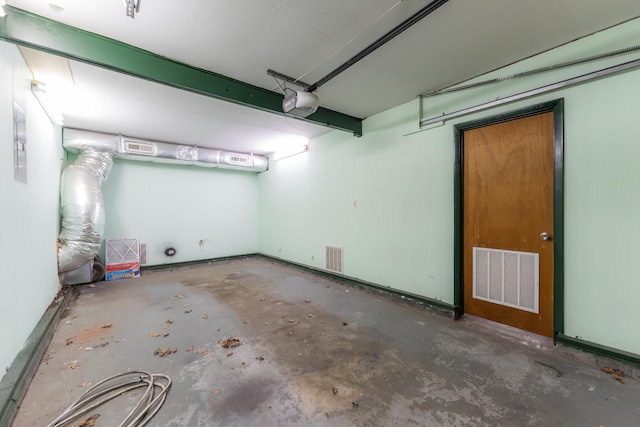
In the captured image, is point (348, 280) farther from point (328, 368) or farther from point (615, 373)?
point (615, 373)

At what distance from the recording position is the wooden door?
2406mm

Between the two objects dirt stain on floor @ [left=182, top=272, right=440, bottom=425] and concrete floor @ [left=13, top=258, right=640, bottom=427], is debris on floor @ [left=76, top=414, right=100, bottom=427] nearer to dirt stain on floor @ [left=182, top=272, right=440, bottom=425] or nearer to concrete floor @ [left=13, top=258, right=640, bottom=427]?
concrete floor @ [left=13, top=258, right=640, bottom=427]

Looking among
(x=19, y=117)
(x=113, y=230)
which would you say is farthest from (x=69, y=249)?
(x=19, y=117)

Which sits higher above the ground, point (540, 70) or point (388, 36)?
point (388, 36)

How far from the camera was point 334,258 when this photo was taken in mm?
4609

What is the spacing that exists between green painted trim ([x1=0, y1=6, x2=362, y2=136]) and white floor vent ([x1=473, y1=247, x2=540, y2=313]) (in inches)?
115

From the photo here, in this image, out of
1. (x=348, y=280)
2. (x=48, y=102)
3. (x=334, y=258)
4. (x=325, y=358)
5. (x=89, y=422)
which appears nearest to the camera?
(x=89, y=422)

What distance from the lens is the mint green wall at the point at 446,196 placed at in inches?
79.4

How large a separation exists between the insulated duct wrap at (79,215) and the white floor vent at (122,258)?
848 millimetres

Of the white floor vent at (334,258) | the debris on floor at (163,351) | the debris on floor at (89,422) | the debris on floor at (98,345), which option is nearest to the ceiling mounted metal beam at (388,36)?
the white floor vent at (334,258)

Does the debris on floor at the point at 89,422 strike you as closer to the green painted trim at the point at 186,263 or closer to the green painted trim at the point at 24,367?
the green painted trim at the point at 24,367

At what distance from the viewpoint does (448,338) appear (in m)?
2.51

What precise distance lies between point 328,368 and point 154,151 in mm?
4800

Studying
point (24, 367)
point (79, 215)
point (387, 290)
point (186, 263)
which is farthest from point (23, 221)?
point (387, 290)
